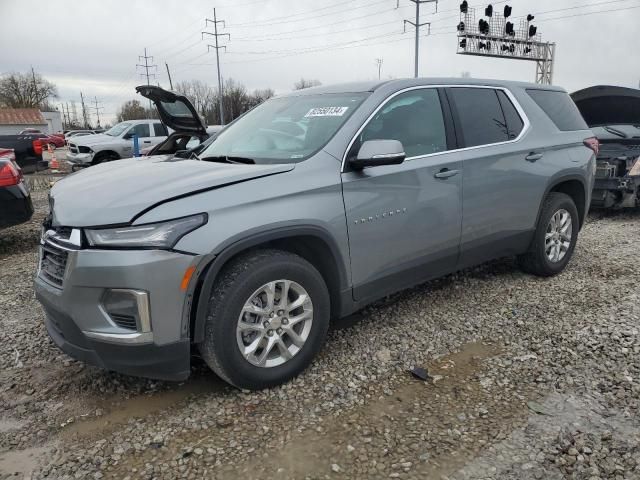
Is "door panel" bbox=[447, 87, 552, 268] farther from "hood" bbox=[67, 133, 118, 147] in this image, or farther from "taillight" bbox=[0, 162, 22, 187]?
"hood" bbox=[67, 133, 118, 147]

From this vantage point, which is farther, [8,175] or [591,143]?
[8,175]

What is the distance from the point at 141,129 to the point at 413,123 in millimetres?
14266

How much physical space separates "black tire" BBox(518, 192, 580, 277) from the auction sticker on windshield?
2259mm

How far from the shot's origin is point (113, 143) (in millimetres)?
15602

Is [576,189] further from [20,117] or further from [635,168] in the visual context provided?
[20,117]

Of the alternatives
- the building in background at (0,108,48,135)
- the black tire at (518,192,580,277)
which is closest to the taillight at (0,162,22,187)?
the black tire at (518,192,580,277)

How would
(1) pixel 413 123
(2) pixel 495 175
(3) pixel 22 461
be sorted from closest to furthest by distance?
(3) pixel 22 461 → (1) pixel 413 123 → (2) pixel 495 175

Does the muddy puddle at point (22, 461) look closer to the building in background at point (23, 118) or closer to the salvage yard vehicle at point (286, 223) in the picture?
the salvage yard vehicle at point (286, 223)

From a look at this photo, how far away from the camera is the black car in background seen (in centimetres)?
519

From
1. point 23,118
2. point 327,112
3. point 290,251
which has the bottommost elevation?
point 290,251

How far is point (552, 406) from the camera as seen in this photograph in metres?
2.75

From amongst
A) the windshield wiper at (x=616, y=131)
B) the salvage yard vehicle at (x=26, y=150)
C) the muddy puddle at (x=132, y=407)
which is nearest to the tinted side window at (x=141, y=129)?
the salvage yard vehicle at (x=26, y=150)

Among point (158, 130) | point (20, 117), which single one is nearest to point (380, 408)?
point (158, 130)

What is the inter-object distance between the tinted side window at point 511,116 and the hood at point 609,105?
14.2 ft
